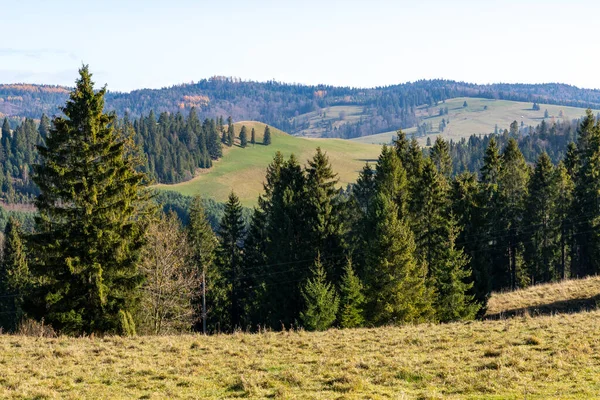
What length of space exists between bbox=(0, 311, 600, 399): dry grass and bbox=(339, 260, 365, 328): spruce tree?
70.5ft

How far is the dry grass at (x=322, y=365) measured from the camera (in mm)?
13328

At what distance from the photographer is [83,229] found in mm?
28625

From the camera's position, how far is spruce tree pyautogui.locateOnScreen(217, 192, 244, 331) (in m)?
64.9

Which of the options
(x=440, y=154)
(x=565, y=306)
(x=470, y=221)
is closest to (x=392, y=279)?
(x=565, y=306)

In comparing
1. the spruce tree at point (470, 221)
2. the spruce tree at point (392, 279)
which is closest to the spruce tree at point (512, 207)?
the spruce tree at point (470, 221)

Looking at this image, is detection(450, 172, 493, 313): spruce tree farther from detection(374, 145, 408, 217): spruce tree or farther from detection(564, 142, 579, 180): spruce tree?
detection(564, 142, 579, 180): spruce tree

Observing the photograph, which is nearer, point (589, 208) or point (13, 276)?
Answer: point (589, 208)

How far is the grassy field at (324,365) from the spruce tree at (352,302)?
20.9 m

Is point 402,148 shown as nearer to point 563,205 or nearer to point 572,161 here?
point 563,205

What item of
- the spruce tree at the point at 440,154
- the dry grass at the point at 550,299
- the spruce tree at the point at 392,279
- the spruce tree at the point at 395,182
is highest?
the spruce tree at the point at 440,154

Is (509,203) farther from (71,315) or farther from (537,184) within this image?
(71,315)

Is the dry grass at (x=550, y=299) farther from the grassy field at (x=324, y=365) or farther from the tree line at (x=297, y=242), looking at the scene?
the grassy field at (x=324, y=365)

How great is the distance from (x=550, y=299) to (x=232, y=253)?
114 feet

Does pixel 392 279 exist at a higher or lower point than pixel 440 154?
lower
